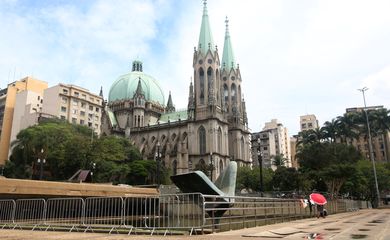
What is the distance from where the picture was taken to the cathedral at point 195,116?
243 ft

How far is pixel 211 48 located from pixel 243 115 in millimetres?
18159

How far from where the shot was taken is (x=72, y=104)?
244 feet

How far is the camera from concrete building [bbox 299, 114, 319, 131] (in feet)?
410

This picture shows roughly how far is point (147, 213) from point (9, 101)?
76.9 meters

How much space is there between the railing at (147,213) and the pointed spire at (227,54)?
72805 millimetres

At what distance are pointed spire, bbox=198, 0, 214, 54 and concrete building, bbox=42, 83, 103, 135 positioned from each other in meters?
27.0

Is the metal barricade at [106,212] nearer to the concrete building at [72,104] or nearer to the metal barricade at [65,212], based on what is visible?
the metal barricade at [65,212]

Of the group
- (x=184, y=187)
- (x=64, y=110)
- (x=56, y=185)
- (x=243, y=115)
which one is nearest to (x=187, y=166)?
(x=243, y=115)

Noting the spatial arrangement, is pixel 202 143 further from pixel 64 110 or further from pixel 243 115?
pixel 64 110

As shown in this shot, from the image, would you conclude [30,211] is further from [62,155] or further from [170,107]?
[170,107]

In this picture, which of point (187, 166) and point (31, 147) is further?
point (187, 166)

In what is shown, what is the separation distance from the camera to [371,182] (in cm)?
4934

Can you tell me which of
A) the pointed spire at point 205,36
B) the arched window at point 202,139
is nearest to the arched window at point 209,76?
the pointed spire at point 205,36

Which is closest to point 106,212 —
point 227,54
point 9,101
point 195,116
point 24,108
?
point 195,116
